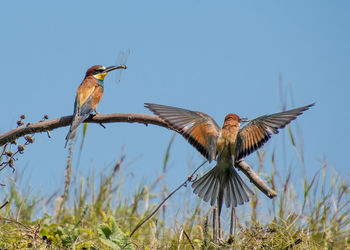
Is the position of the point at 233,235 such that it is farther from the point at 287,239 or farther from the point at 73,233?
the point at 73,233

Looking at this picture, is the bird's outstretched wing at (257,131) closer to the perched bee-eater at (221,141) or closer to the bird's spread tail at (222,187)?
the perched bee-eater at (221,141)

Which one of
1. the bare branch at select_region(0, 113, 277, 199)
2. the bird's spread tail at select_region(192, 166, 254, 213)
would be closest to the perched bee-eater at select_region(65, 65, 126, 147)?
the bare branch at select_region(0, 113, 277, 199)

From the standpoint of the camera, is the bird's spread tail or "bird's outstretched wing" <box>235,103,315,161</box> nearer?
"bird's outstretched wing" <box>235,103,315,161</box>

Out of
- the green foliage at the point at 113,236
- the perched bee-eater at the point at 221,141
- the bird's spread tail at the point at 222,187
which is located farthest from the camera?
the bird's spread tail at the point at 222,187

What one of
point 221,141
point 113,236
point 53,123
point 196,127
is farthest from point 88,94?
point 113,236

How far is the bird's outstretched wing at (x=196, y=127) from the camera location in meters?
3.49

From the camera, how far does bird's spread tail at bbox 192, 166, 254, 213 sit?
363cm

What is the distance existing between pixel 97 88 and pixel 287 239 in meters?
2.02

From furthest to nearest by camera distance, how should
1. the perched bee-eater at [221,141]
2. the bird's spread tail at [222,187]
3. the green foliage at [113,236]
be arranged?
the bird's spread tail at [222,187], the perched bee-eater at [221,141], the green foliage at [113,236]

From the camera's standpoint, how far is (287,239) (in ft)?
10.8

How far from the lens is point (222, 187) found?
11.9 ft

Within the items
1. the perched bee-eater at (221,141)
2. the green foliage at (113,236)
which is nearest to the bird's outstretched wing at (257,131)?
the perched bee-eater at (221,141)

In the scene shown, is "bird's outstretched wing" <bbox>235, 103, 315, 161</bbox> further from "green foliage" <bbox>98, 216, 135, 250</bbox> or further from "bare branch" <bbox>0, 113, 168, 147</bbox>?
"green foliage" <bbox>98, 216, 135, 250</bbox>

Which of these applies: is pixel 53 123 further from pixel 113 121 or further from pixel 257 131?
pixel 257 131
